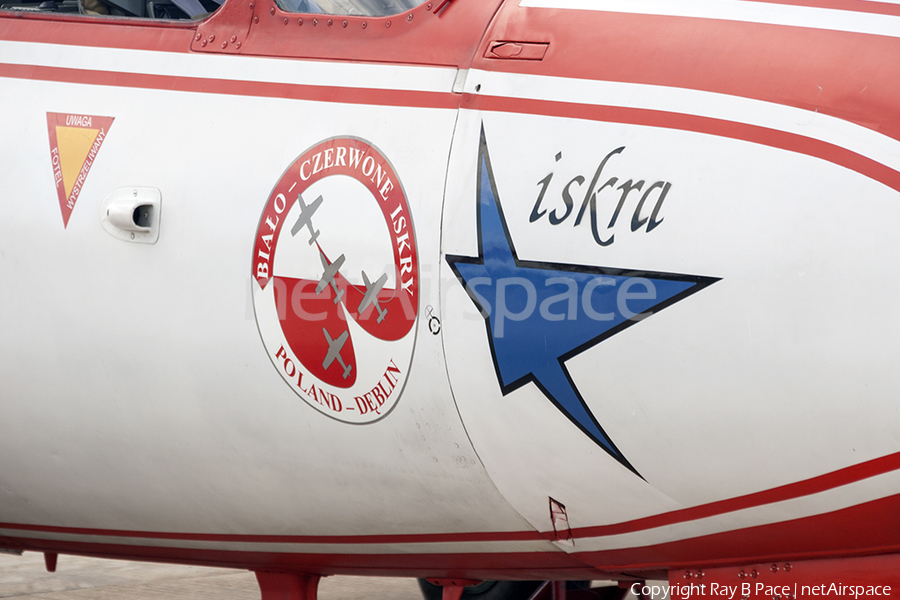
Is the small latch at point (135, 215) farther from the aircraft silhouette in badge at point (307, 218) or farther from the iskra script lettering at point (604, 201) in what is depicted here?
the iskra script lettering at point (604, 201)

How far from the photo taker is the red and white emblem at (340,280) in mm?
2273

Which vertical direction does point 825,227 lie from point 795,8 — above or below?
below

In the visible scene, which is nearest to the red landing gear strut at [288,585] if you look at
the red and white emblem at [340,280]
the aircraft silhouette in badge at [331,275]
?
the red and white emblem at [340,280]

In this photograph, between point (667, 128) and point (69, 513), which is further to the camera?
point (69, 513)

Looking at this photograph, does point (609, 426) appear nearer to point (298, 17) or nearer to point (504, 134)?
point (504, 134)

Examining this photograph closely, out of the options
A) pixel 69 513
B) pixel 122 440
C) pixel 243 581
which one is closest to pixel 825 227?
pixel 122 440

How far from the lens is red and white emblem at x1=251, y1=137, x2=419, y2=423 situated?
227 centimetres

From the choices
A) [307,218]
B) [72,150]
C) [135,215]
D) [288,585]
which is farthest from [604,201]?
[288,585]

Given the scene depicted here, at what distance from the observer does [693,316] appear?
191 cm

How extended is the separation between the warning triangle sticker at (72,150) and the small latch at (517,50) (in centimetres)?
111

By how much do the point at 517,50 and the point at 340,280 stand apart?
65cm

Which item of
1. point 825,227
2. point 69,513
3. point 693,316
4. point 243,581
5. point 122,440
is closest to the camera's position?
point 825,227

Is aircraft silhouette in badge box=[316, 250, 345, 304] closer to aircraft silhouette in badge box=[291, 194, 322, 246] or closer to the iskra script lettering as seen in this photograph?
aircraft silhouette in badge box=[291, 194, 322, 246]

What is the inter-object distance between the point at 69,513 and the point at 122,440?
18.0 inches
